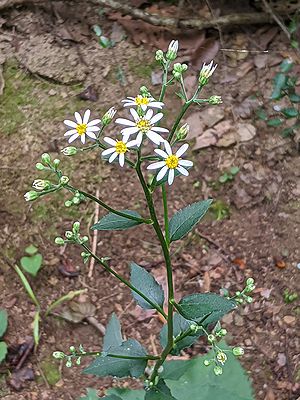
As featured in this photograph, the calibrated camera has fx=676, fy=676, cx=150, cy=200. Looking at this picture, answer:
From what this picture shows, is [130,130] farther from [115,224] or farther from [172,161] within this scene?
[115,224]

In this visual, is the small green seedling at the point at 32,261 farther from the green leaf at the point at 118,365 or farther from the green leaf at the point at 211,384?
the green leaf at the point at 118,365

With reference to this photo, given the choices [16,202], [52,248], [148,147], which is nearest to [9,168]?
[16,202]

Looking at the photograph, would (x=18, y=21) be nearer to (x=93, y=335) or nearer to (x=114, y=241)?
(x=114, y=241)

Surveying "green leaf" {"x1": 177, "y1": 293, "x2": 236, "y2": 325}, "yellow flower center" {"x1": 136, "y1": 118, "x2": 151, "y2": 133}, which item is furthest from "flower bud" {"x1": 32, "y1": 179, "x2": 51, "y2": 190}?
"green leaf" {"x1": 177, "y1": 293, "x2": 236, "y2": 325}

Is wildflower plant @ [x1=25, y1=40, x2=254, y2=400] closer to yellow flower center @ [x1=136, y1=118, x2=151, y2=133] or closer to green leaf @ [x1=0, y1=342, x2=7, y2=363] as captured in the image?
yellow flower center @ [x1=136, y1=118, x2=151, y2=133]

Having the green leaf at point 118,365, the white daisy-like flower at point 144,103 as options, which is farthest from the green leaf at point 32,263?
the white daisy-like flower at point 144,103

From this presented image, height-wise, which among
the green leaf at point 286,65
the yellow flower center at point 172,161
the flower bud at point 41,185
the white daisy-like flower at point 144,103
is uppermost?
the white daisy-like flower at point 144,103
